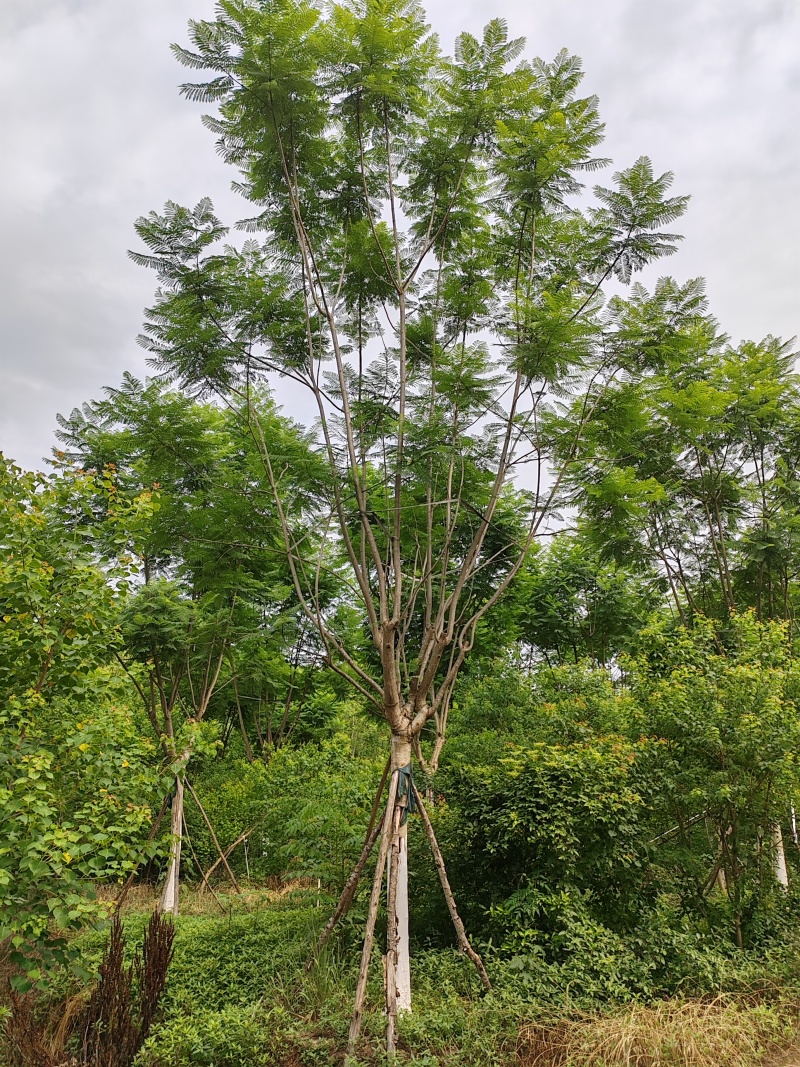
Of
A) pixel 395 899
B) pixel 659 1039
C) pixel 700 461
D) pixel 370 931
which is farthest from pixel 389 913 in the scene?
pixel 700 461

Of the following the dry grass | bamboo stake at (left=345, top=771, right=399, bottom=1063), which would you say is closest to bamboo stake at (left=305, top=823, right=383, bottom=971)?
bamboo stake at (left=345, top=771, right=399, bottom=1063)

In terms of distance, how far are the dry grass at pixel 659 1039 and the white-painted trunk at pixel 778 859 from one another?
2530mm

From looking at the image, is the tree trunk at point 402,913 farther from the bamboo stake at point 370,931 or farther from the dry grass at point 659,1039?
the dry grass at point 659,1039

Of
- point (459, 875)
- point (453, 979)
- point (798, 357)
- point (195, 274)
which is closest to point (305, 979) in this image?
point (453, 979)

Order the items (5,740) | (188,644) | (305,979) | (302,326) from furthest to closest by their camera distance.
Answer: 1. (188,644)
2. (302,326)
3. (305,979)
4. (5,740)

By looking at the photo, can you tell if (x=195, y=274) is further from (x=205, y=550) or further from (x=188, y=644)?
(x=188, y=644)

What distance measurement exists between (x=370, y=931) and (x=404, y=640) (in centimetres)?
Answer: 250

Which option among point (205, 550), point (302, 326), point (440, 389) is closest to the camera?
point (440, 389)

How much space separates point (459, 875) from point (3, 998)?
3618 mm

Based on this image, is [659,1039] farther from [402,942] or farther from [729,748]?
[729,748]

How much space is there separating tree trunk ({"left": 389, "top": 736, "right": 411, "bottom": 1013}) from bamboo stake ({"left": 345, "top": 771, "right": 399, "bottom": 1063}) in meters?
0.10

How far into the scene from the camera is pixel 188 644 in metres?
8.08

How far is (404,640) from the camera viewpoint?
6.09 metres

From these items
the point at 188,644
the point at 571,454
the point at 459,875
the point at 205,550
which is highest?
the point at 571,454
